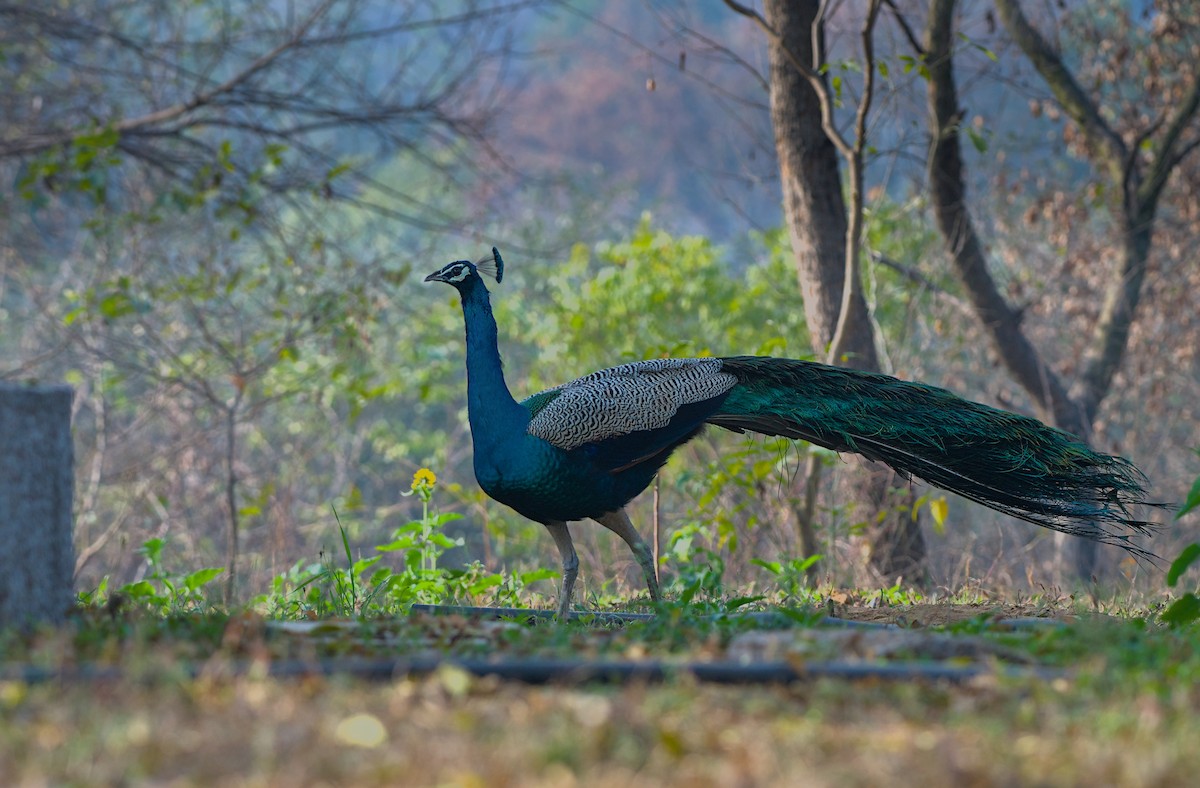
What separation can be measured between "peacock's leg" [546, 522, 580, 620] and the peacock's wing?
1.30 ft

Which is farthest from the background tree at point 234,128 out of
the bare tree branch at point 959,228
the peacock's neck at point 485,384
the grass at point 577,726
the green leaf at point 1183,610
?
the green leaf at point 1183,610

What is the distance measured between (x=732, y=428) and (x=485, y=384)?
3.76ft

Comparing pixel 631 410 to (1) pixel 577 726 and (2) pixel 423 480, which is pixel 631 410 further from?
(1) pixel 577 726

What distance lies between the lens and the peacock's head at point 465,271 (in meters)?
6.12

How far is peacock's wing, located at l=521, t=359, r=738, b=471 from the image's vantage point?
579 cm

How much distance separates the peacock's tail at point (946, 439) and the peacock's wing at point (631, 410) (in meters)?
0.13

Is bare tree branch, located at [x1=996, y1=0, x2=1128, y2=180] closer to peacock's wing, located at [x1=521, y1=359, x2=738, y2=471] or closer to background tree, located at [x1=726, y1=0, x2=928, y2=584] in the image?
background tree, located at [x1=726, y1=0, x2=928, y2=584]

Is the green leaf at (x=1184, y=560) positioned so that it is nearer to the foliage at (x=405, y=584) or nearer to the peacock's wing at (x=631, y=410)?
the peacock's wing at (x=631, y=410)

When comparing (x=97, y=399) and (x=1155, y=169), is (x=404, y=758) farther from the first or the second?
(x=97, y=399)

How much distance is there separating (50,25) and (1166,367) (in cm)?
1018

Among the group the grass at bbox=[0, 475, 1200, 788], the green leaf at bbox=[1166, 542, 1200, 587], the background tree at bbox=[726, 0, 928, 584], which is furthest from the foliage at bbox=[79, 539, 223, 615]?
the background tree at bbox=[726, 0, 928, 584]

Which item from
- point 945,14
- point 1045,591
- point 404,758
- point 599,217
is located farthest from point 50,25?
point 599,217

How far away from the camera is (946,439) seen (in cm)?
593

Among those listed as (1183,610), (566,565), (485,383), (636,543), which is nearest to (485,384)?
(485,383)
